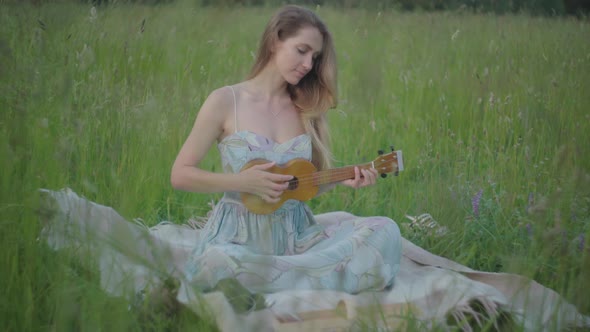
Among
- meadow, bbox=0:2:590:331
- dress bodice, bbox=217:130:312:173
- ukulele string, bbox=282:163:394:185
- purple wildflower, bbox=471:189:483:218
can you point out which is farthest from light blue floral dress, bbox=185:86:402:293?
purple wildflower, bbox=471:189:483:218

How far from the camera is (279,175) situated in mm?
2629

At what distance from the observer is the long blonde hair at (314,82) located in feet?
9.09

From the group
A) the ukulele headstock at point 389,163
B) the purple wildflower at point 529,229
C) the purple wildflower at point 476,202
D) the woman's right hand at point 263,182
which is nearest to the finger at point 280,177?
the woman's right hand at point 263,182

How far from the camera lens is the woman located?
8.29 ft

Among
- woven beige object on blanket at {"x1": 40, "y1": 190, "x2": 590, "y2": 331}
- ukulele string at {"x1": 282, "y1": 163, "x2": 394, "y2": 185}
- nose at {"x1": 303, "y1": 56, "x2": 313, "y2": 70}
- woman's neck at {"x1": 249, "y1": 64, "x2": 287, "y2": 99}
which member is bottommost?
woven beige object on blanket at {"x1": 40, "y1": 190, "x2": 590, "y2": 331}

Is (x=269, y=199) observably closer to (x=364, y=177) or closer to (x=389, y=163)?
(x=364, y=177)

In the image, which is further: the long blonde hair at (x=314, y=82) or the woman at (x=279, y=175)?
the long blonde hair at (x=314, y=82)

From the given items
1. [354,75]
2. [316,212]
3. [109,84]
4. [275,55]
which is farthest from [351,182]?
[354,75]

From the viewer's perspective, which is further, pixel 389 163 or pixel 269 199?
pixel 389 163

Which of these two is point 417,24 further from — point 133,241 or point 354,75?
point 133,241

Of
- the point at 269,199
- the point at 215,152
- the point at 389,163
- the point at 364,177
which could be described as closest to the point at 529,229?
the point at 389,163

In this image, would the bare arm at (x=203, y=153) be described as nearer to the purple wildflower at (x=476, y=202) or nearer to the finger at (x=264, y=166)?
the finger at (x=264, y=166)

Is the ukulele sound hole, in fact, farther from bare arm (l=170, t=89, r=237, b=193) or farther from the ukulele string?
bare arm (l=170, t=89, r=237, b=193)

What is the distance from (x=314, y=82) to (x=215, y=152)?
134 centimetres
